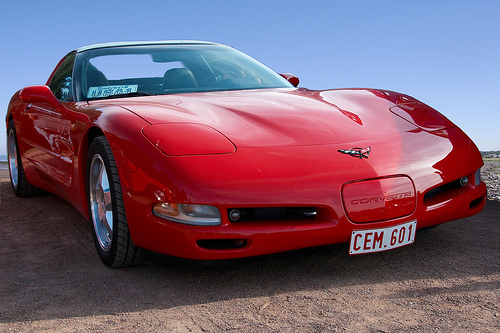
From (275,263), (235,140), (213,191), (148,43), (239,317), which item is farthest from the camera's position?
(148,43)

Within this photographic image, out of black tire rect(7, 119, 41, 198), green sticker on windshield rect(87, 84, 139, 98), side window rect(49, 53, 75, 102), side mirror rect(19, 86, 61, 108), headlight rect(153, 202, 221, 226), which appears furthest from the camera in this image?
black tire rect(7, 119, 41, 198)

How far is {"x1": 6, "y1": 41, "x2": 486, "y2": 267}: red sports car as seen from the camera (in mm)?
2311

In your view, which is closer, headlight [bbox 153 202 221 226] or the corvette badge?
headlight [bbox 153 202 221 226]

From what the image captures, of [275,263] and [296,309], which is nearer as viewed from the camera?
[296,309]

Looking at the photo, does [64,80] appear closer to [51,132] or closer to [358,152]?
[51,132]

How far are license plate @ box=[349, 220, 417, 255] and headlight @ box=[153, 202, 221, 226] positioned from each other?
0.62 metres

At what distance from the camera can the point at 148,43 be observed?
4.26 metres

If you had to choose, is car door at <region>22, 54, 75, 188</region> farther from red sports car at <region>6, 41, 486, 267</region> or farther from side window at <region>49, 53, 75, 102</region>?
red sports car at <region>6, 41, 486, 267</region>

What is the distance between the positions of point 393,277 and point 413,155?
2.00ft

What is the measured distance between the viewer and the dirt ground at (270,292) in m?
2.07

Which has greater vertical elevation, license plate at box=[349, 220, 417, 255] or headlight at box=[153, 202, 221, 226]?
headlight at box=[153, 202, 221, 226]

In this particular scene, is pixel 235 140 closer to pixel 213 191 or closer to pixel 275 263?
pixel 213 191

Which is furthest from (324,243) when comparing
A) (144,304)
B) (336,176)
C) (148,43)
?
(148,43)

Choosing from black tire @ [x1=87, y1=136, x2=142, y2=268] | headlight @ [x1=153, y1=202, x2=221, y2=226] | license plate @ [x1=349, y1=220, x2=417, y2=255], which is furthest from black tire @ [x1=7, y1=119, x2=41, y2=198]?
license plate @ [x1=349, y1=220, x2=417, y2=255]
